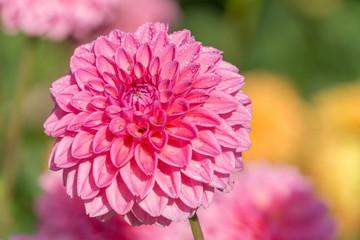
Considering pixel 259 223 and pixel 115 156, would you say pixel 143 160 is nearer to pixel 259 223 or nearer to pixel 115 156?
pixel 115 156

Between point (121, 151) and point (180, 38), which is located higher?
point (180, 38)

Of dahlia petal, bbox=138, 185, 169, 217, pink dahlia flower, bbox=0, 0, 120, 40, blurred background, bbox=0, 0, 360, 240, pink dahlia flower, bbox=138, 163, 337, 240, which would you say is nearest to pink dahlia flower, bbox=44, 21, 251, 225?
dahlia petal, bbox=138, 185, 169, 217

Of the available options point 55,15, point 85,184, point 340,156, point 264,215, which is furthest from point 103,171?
point 340,156

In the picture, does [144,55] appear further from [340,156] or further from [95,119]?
[340,156]

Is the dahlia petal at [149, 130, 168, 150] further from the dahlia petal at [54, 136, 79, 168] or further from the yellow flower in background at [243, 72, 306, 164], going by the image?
the yellow flower in background at [243, 72, 306, 164]

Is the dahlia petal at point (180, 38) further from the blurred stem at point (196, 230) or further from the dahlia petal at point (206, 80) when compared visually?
the blurred stem at point (196, 230)

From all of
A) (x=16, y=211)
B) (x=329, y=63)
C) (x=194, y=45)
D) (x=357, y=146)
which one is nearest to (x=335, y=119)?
(x=357, y=146)
